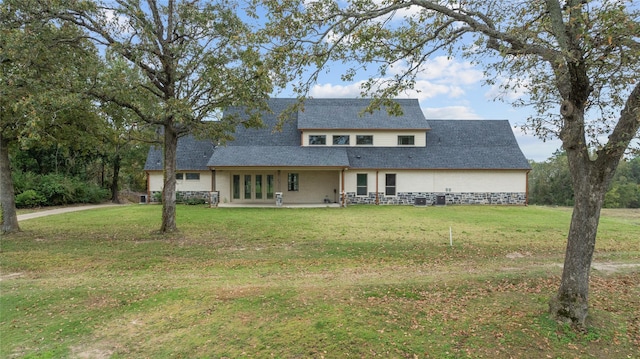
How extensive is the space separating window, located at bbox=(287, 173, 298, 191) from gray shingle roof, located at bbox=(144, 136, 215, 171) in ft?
18.3

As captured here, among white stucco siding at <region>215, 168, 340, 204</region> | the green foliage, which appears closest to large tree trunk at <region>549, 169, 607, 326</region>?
white stucco siding at <region>215, 168, 340, 204</region>

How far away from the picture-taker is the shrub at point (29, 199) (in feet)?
69.2

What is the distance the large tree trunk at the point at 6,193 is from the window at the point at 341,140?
17.7 metres

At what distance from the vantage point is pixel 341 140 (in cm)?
2508

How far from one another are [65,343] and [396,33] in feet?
24.1

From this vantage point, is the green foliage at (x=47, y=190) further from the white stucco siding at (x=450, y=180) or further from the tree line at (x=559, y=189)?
the tree line at (x=559, y=189)

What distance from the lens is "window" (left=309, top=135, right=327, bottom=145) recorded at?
81.8ft

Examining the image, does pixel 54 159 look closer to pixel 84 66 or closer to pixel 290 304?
pixel 84 66

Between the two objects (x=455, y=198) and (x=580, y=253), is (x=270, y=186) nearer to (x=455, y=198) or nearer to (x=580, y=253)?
(x=455, y=198)

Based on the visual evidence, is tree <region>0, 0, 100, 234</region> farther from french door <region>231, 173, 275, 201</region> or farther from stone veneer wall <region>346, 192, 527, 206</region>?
stone veneer wall <region>346, 192, 527, 206</region>

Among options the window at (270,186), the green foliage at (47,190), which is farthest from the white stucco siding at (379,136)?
the green foliage at (47,190)

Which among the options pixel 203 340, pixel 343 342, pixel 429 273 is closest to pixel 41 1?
pixel 203 340

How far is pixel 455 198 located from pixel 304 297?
783 inches

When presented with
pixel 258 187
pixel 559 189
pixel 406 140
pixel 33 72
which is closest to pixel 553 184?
pixel 559 189
